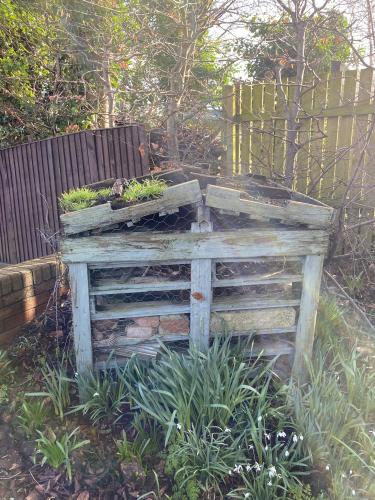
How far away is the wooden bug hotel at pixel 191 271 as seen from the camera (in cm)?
228

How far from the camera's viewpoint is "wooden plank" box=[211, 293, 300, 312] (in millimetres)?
2504

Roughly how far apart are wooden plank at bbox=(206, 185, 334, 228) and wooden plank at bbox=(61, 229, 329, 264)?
0.25 ft

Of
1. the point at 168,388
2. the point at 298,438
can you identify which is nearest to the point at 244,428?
the point at 298,438

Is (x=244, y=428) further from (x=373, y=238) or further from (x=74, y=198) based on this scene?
(x=373, y=238)

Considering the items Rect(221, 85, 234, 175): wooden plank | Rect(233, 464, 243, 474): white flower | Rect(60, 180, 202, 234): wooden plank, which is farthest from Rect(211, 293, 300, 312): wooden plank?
Rect(221, 85, 234, 175): wooden plank

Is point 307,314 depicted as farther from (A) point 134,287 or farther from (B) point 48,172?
(B) point 48,172

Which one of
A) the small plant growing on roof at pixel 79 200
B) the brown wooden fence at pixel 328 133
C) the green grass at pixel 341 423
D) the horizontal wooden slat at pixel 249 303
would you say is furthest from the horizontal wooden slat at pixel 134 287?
the brown wooden fence at pixel 328 133

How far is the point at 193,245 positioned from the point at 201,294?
0.29 meters

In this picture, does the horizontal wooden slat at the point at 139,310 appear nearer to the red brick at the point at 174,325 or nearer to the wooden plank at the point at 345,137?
the red brick at the point at 174,325

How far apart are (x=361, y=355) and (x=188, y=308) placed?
3.95ft

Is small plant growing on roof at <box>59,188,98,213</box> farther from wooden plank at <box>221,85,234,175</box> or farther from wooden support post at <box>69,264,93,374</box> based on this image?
wooden plank at <box>221,85,234,175</box>

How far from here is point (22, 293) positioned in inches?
128

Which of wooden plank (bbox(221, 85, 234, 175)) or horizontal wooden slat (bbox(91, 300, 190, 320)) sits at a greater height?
wooden plank (bbox(221, 85, 234, 175))

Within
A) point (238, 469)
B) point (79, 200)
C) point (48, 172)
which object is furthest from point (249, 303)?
point (48, 172)
